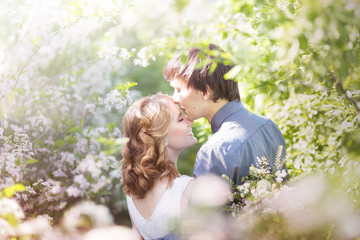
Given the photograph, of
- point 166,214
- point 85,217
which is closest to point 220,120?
point 166,214

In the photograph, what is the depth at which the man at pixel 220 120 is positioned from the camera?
234 centimetres

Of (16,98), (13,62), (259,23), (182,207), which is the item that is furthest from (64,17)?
(182,207)

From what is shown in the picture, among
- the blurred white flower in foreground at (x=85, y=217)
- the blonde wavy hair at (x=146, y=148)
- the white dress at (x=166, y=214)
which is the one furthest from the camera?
the blurred white flower in foreground at (x=85, y=217)

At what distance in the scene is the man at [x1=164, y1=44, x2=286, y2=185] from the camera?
2340 millimetres

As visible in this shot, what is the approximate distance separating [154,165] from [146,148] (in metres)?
0.13

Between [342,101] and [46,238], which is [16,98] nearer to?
[46,238]

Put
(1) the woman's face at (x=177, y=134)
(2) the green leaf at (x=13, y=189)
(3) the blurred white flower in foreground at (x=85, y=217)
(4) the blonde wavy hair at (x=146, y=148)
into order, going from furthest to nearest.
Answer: (3) the blurred white flower in foreground at (x=85, y=217), (1) the woman's face at (x=177, y=134), (4) the blonde wavy hair at (x=146, y=148), (2) the green leaf at (x=13, y=189)

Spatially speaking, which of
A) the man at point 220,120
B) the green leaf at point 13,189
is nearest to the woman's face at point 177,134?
the man at point 220,120

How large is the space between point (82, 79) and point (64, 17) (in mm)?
1332

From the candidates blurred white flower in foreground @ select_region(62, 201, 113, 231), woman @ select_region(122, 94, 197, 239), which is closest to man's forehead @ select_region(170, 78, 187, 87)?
woman @ select_region(122, 94, 197, 239)

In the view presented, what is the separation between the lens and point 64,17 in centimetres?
297

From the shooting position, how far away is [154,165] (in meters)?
2.47

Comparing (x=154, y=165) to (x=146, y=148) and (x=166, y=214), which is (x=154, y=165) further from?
(x=166, y=214)

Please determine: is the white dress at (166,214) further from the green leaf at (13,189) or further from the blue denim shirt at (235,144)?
the green leaf at (13,189)
